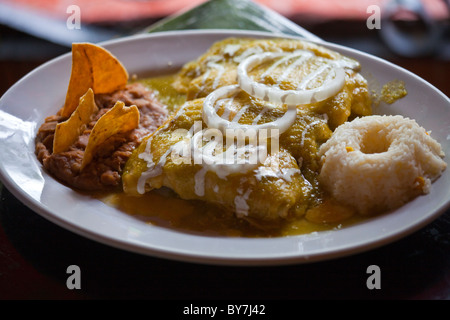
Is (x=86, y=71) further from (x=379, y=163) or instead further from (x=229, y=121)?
(x=379, y=163)

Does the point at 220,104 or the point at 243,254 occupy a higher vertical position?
the point at 220,104

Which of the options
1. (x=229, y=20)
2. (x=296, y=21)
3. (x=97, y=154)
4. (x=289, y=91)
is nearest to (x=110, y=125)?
(x=97, y=154)

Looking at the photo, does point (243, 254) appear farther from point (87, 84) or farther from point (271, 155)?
point (87, 84)

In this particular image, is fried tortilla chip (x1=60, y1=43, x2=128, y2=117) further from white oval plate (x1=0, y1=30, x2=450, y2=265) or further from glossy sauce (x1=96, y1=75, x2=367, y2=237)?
glossy sauce (x1=96, y1=75, x2=367, y2=237)

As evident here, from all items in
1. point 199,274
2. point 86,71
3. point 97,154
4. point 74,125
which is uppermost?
point 86,71

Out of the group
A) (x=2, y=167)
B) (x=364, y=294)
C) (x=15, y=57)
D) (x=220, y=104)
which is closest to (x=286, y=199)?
(x=364, y=294)
